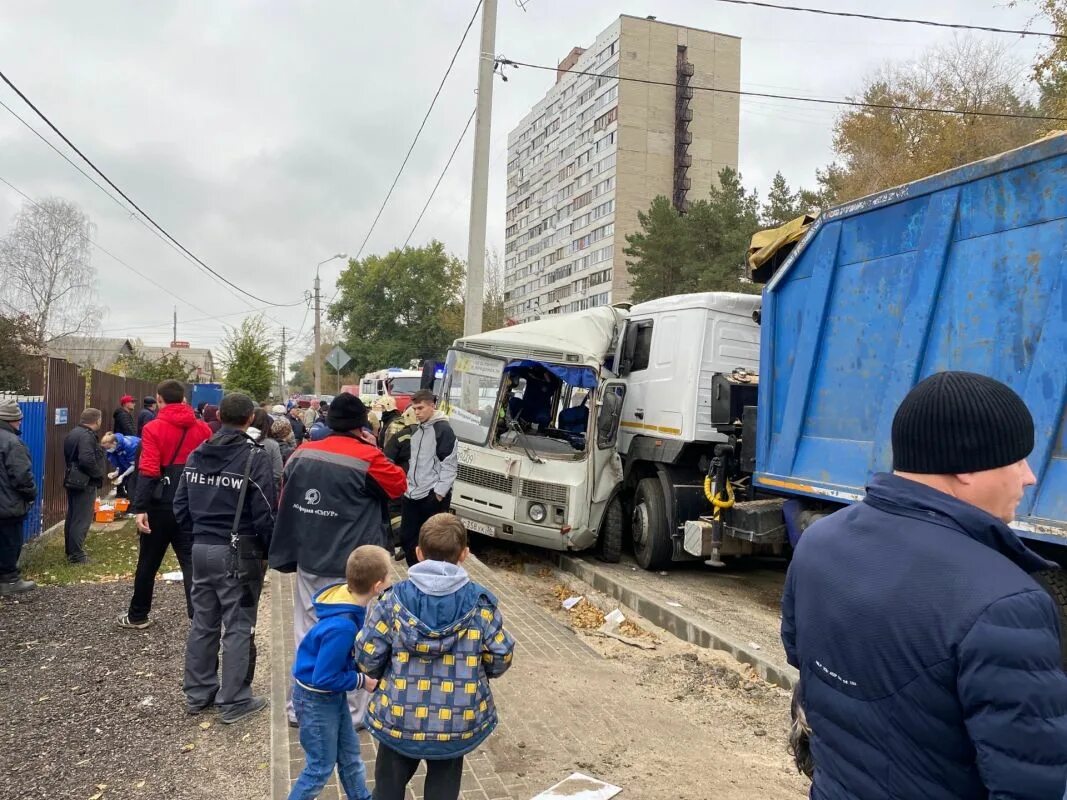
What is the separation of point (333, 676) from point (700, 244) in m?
31.3

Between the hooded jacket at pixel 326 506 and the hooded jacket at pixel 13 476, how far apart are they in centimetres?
415

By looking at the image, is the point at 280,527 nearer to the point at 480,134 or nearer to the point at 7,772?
the point at 7,772

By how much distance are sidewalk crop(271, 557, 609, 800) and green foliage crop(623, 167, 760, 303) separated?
25.0 metres

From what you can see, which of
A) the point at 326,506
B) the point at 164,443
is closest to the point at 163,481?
the point at 164,443

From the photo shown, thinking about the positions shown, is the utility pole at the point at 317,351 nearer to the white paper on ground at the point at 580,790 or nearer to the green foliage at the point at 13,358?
the green foliage at the point at 13,358

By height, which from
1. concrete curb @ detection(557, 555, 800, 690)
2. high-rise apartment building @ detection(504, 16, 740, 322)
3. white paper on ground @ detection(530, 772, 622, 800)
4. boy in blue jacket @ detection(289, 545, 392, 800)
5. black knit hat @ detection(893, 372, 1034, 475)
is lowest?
concrete curb @ detection(557, 555, 800, 690)

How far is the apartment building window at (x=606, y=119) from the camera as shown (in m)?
62.7

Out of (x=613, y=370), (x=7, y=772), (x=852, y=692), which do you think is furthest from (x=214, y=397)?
(x=852, y=692)

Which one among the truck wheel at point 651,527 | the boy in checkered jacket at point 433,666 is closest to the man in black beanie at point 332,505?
the boy in checkered jacket at point 433,666

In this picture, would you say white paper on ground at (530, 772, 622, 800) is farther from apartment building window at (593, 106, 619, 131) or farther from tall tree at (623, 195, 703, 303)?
apartment building window at (593, 106, 619, 131)

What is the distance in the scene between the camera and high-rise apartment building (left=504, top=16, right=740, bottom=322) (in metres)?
62.8

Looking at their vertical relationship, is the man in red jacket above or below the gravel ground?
above

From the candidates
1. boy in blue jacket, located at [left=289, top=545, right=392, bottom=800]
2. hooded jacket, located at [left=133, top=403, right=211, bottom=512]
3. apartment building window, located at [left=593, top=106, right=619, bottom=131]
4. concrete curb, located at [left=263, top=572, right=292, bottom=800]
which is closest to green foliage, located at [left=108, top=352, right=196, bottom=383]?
hooded jacket, located at [left=133, top=403, right=211, bottom=512]

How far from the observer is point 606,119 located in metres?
63.8
